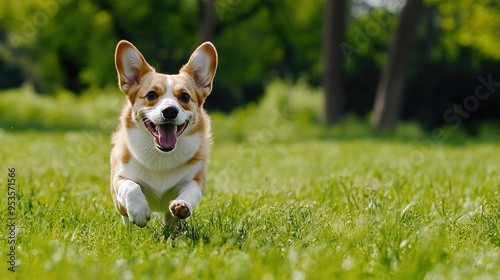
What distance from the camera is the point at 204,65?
4.60m

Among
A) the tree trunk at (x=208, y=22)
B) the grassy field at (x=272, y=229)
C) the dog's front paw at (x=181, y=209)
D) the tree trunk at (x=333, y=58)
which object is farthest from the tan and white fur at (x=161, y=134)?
the tree trunk at (x=208, y=22)

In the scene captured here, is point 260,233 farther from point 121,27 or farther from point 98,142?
point 121,27

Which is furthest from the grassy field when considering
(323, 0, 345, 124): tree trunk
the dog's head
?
(323, 0, 345, 124): tree trunk

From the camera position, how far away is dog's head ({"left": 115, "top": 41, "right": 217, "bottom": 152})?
407 cm

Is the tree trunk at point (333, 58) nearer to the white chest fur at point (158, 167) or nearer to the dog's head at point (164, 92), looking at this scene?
the dog's head at point (164, 92)

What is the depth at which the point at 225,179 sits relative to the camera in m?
7.79

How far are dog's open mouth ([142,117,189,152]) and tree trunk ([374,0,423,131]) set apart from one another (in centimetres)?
1451

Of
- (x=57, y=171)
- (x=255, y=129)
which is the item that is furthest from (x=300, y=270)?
(x=255, y=129)

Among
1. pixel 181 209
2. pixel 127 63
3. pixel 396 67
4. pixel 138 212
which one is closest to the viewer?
pixel 181 209

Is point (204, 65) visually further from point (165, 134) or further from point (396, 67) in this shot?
point (396, 67)

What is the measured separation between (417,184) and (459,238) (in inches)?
100

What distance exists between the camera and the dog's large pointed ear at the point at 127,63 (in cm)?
441

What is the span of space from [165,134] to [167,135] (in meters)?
0.01

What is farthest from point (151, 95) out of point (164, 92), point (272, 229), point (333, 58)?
point (333, 58)
